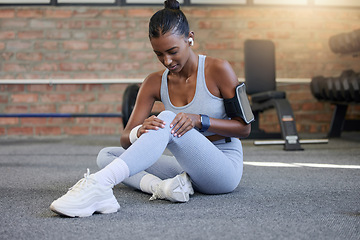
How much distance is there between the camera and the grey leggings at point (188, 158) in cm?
138

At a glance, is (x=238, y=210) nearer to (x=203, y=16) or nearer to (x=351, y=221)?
(x=351, y=221)

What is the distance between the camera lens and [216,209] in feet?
4.92

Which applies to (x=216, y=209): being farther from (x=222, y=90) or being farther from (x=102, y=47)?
(x=102, y=47)

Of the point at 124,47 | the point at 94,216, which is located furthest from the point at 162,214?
the point at 124,47

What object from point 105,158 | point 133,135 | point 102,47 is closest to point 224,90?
point 133,135

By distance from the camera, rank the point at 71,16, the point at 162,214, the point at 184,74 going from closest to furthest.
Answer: the point at 162,214 → the point at 184,74 → the point at 71,16

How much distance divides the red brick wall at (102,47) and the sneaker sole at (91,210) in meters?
3.69

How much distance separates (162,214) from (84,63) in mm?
3855

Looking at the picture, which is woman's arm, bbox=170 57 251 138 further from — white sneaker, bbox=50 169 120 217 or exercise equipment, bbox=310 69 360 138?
exercise equipment, bbox=310 69 360 138

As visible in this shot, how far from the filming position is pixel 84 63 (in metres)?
5.00

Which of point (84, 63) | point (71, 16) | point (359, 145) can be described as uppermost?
point (71, 16)

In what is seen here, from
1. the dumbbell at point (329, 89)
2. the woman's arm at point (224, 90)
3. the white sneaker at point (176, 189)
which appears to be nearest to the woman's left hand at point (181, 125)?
the woman's arm at point (224, 90)

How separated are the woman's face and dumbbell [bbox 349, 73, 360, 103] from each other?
2.73 metres

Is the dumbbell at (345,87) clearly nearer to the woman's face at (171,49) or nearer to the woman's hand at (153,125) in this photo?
the woman's face at (171,49)
